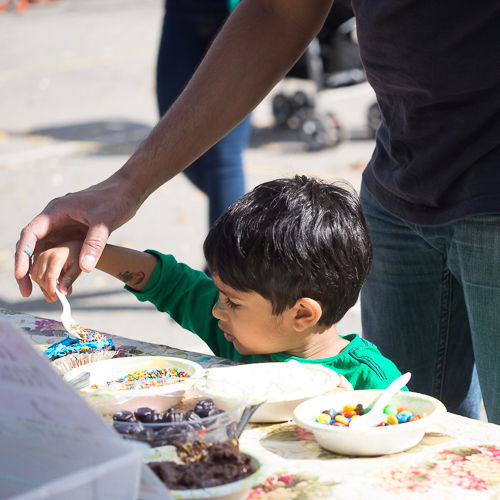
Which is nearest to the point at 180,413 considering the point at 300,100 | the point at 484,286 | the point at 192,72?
the point at 484,286

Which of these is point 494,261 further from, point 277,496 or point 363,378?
point 277,496

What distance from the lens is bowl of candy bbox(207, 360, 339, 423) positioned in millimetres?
1089

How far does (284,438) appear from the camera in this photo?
3.46 ft

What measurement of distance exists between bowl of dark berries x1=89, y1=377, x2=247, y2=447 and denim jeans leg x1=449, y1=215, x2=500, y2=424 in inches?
23.1

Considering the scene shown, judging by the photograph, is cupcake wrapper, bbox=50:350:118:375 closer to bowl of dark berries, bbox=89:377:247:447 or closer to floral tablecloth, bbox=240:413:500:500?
bowl of dark berries, bbox=89:377:247:447

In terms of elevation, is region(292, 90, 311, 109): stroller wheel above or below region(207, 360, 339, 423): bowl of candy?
above

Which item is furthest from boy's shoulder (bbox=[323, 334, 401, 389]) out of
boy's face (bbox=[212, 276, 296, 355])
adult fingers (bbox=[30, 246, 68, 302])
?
adult fingers (bbox=[30, 246, 68, 302])

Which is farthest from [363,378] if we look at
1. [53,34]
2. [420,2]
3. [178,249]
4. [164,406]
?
[53,34]

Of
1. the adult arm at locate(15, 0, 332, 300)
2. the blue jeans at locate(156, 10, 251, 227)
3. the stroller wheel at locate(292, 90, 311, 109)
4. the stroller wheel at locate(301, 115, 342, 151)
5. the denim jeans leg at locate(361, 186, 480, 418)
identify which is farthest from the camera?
the stroller wheel at locate(292, 90, 311, 109)

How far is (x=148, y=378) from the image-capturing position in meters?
1.21

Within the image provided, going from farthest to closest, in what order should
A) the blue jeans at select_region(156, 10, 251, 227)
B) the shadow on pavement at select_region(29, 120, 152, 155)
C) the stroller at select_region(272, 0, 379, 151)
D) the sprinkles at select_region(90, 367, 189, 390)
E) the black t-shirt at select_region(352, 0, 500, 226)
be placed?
the shadow on pavement at select_region(29, 120, 152, 155), the stroller at select_region(272, 0, 379, 151), the blue jeans at select_region(156, 10, 251, 227), the black t-shirt at select_region(352, 0, 500, 226), the sprinkles at select_region(90, 367, 189, 390)

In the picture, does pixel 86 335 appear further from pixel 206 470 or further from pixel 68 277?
pixel 206 470

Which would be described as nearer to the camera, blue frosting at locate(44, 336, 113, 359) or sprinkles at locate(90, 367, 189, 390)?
sprinkles at locate(90, 367, 189, 390)

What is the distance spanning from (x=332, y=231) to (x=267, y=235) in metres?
0.14
